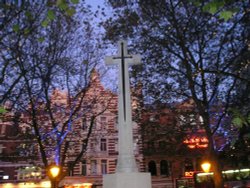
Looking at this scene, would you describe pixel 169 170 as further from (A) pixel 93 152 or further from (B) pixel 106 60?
(B) pixel 106 60

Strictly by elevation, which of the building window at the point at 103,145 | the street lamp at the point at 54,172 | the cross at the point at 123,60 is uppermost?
the building window at the point at 103,145

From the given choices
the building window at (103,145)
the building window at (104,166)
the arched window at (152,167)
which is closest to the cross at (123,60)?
the building window at (104,166)

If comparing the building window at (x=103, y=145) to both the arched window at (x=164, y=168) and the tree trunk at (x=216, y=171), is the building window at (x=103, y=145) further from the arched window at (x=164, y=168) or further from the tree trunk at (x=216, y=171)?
the tree trunk at (x=216, y=171)

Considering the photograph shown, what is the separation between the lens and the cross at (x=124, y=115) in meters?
10.5

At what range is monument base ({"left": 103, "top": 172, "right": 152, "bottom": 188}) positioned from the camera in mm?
9727

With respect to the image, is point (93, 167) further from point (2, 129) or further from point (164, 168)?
point (2, 129)

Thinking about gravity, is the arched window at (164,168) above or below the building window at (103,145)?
below

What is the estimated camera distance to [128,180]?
385 inches

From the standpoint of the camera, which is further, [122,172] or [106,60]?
[106,60]

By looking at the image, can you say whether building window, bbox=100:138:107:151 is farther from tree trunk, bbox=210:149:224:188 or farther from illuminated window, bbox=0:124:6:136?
tree trunk, bbox=210:149:224:188

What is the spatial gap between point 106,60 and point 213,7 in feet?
19.3

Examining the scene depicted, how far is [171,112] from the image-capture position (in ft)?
77.2

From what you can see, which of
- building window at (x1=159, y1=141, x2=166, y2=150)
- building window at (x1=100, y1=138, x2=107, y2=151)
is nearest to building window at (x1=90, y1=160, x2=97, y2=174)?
building window at (x1=100, y1=138, x2=107, y2=151)

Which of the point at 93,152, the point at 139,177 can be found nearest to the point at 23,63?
the point at 139,177
